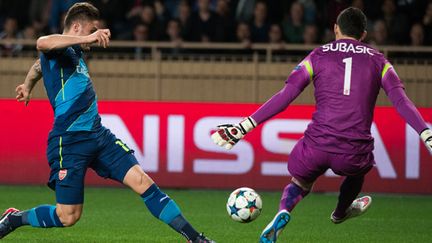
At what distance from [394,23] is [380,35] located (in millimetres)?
516

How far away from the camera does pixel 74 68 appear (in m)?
7.95

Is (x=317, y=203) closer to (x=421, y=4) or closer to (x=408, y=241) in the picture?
(x=408, y=241)

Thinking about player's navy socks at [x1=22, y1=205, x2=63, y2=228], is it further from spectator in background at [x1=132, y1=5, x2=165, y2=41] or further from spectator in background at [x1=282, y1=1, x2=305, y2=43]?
spectator in background at [x1=282, y1=1, x2=305, y2=43]

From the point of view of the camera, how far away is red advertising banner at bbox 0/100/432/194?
13742mm

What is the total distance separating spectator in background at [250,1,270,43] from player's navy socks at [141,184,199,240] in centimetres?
889

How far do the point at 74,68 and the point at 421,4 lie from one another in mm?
10067

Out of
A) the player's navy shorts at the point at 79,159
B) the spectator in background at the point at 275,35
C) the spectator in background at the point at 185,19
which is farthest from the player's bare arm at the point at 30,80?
the spectator in background at the point at 185,19

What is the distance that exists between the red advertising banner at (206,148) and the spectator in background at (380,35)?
2584 millimetres

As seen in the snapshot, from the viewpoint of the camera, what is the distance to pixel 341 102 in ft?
24.9

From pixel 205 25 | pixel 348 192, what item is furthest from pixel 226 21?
pixel 348 192

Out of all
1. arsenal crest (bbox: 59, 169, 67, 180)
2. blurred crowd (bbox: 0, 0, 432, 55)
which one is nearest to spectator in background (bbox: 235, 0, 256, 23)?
blurred crowd (bbox: 0, 0, 432, 55)

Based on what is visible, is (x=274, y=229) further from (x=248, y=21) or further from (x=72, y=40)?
(x=248, y=21)

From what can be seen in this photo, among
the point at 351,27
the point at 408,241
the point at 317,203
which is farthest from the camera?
the point at 317,203

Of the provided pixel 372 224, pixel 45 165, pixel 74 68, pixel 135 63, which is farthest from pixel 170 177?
pixel 74 68
